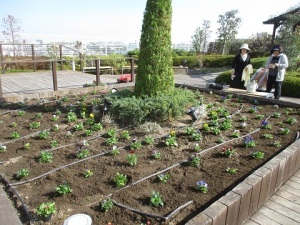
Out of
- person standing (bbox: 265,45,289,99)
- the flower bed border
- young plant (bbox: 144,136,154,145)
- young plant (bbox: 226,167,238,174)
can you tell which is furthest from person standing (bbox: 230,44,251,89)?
young plant (bbox: 226,167,238,174)

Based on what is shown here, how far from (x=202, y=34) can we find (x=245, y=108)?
19615mm

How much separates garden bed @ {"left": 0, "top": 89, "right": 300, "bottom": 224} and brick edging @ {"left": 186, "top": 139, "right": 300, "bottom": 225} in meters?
0.21

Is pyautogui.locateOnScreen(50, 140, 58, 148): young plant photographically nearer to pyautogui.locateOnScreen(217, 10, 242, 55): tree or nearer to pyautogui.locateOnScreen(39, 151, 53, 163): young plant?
pyautogui.locateOnScreen(39, 151, 53, 163): young plant

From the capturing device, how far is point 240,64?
629 centimetres

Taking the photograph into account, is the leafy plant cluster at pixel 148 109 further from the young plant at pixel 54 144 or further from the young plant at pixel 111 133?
the young plant at pixel 54 144

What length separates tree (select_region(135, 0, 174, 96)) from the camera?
433 centimetres

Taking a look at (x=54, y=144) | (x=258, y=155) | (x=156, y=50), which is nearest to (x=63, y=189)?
(x=54, y=144)

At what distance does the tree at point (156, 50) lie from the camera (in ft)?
14.2

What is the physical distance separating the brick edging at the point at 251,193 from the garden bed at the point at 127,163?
0.21 metres

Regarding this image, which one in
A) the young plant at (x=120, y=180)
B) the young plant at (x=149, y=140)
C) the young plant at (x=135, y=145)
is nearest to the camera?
the young plant at (x=120, y=180)

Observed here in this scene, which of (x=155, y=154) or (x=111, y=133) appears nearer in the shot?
(x=155, y=154)

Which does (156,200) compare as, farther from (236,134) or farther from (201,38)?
(201,38)

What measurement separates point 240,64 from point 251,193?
184 inches

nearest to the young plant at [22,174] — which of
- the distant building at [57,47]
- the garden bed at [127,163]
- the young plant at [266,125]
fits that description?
the garden bed at [127,163]
